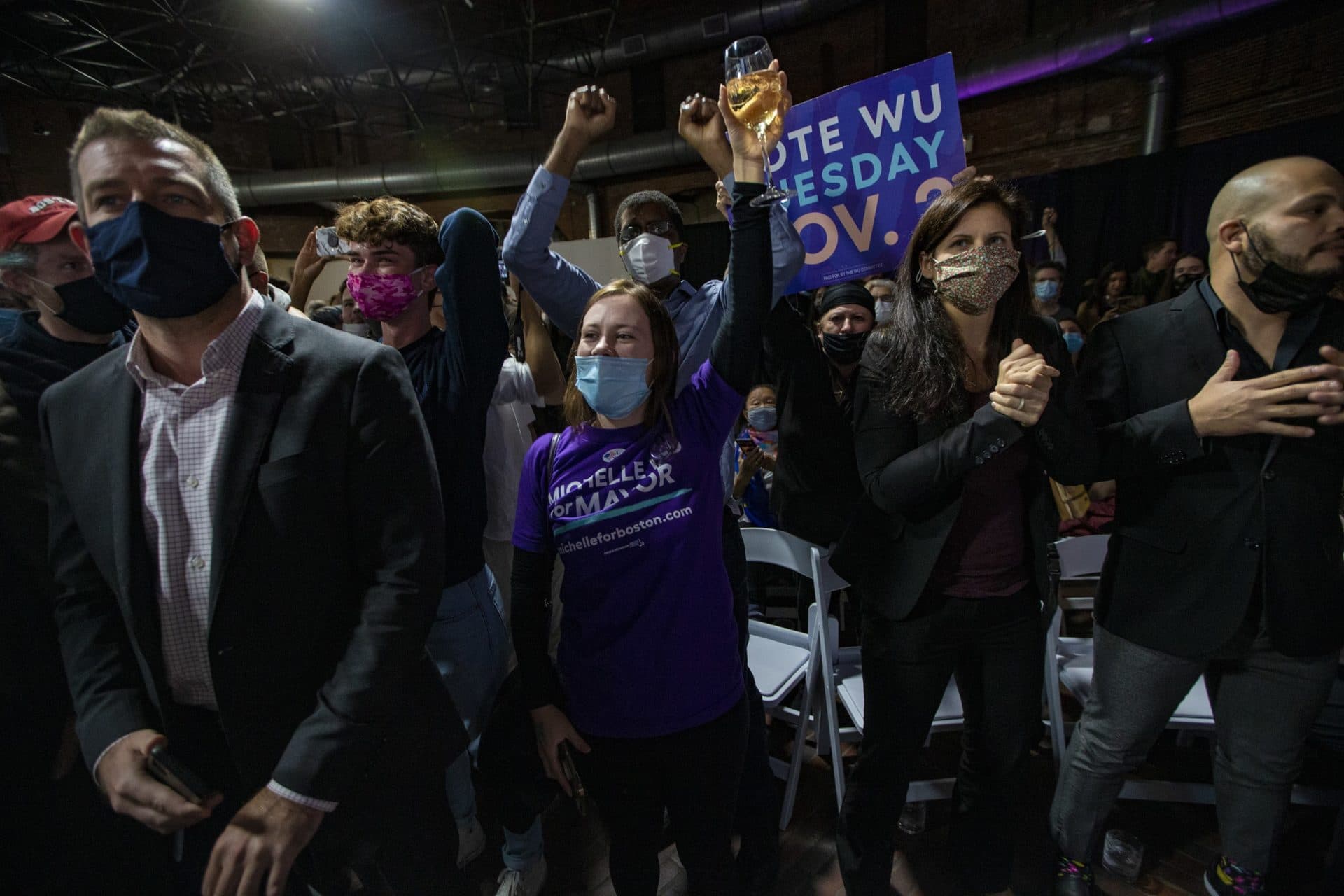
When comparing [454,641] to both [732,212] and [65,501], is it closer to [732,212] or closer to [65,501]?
[65,501]

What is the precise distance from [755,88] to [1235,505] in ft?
5.13

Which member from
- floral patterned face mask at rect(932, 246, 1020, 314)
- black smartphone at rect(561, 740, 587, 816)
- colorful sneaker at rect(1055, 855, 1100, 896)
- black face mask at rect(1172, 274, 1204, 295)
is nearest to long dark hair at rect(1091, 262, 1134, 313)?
black face mask at rect(1172, 274, 1204, 295)

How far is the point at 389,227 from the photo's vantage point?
1.67 metres

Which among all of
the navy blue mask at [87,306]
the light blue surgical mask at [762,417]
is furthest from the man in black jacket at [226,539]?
the light blue surgical mask at [762,417]

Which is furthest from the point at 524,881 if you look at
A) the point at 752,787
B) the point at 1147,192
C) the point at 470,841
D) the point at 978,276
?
the point at 1147,192

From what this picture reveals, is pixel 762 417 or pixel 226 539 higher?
pixel 226 539

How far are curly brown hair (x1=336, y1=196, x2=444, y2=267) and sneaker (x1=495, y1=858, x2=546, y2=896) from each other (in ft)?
6.27

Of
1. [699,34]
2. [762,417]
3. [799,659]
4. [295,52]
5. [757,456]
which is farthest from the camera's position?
[699,34]

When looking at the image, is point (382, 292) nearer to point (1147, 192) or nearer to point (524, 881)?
point (524, 881)

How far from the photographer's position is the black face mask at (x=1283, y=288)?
1.38 metres

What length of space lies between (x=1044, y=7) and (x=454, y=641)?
1045cm

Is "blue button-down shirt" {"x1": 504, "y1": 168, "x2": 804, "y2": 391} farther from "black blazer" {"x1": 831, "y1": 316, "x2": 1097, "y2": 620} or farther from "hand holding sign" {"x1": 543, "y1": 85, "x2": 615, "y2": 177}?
"black blazer" {"x1": 831, "y1": 316, "x2": 1097, "y2": 620}

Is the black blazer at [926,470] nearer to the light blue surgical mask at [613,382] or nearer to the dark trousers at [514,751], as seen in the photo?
the light blue surgical mask at [613,382]

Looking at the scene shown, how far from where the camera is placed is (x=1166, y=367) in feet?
5.19
